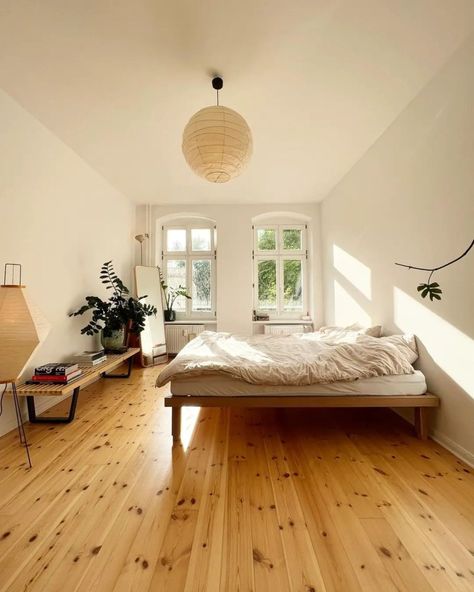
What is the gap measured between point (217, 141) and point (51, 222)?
6.91 ft

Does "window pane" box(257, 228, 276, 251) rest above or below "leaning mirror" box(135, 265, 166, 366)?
above

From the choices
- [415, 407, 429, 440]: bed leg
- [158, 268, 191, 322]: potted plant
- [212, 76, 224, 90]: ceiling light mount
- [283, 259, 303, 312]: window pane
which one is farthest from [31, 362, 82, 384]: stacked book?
[283, 259, 303, 312]: window pane

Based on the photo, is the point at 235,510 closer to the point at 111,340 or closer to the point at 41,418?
the point at 41,418

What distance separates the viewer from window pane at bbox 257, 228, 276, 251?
5.17 m

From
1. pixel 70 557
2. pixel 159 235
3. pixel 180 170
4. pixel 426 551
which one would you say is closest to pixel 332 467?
pixel 426 551

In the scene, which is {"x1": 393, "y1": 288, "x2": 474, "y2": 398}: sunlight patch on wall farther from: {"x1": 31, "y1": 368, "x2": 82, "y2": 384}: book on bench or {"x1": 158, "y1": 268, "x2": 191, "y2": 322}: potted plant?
{"x1": 158, "y1": 268, "x2": 191, "y2": 322}: potted plant

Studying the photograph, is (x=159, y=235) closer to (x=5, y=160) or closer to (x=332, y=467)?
(x=5, y=160)

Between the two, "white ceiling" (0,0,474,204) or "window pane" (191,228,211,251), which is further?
"window pane" (191,228,211,251)

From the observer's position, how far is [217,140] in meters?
1.74

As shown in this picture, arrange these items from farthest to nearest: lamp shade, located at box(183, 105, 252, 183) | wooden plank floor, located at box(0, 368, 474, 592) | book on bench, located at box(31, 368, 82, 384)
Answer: book on bench, located at box(31, 368, 82, 384), lamp shade, located at box(183, 105, 252, 183), wooden plank floor, located at box(0, 368, 474, 592)

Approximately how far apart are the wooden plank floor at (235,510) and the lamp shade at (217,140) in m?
2.00

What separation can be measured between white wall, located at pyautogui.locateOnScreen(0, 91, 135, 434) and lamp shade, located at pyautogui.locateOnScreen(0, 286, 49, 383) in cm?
58

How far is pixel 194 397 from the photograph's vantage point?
2127 mm

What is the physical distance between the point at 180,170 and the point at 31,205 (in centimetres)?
178
